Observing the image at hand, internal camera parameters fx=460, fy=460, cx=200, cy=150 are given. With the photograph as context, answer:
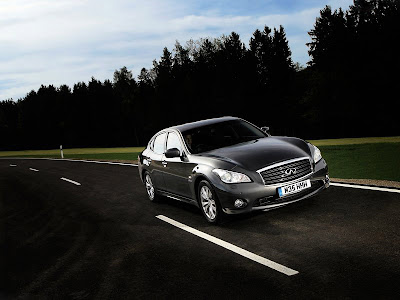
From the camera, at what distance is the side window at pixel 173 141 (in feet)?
27.4

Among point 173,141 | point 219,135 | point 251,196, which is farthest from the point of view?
point 173,141

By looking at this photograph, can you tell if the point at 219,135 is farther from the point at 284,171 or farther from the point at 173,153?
the point at 284,171

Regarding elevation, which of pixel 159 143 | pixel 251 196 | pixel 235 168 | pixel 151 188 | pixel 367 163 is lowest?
pixel 367 163

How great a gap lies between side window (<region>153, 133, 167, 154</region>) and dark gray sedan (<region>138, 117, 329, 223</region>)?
0.13m

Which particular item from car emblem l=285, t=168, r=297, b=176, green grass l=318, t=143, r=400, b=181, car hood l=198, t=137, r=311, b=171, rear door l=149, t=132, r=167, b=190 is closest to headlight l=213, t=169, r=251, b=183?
car hood l=198, t=137, r=311, b=171

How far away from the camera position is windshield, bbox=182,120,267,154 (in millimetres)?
8125

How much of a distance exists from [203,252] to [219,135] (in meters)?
2.97

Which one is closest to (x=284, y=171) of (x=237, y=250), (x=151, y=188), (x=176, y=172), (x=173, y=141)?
(x=237, y=250)

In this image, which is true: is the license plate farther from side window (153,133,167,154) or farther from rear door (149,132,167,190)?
side window (153,133,167,154)

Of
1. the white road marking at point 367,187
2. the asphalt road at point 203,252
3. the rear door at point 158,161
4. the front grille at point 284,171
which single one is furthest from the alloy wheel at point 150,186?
the white road marking at point 367,187

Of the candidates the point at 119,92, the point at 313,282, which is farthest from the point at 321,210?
the point at 119,92

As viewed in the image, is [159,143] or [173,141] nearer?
[173,141]

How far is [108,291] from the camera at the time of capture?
490cm

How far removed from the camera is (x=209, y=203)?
7355mm
